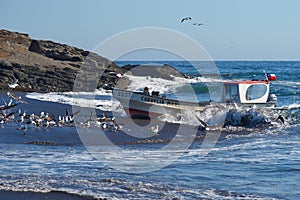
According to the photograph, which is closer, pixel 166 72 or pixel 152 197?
pixel 152 197

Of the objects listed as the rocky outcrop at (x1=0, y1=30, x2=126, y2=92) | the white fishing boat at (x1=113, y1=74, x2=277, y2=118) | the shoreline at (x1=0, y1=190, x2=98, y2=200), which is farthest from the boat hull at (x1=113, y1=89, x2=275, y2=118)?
the rocky outcrop at (x1=0, y1=30, x2=126, y2=92)

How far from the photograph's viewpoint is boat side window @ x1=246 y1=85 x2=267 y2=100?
2353 centimetres

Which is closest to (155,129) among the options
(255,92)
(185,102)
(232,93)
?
(185,102)

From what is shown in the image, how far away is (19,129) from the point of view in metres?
17.2

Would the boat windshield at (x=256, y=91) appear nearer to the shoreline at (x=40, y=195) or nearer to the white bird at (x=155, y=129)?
the white bird at (x=155, y=129)

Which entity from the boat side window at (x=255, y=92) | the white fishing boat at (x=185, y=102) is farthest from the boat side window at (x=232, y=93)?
the boat side window at (x=255, y=92)

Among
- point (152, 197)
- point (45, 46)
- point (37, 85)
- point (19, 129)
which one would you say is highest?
point (45, 46)

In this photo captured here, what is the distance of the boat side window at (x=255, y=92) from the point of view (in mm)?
23531

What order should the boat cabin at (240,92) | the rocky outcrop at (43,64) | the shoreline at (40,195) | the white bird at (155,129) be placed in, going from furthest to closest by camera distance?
the rocky outcrop at (43,64), the boat cabin at (240,92), the white bird at (155,129), the shoreline at (40,195)

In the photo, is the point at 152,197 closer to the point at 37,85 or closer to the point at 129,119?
the point at 129,119

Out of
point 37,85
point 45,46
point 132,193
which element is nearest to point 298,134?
point 132,193

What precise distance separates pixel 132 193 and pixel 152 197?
389 mm

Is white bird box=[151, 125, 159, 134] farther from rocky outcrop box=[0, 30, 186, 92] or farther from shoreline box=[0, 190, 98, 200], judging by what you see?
rocky outcrop box=[0, 30, 186, 92]

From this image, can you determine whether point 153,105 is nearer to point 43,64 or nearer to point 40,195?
point 40,195
